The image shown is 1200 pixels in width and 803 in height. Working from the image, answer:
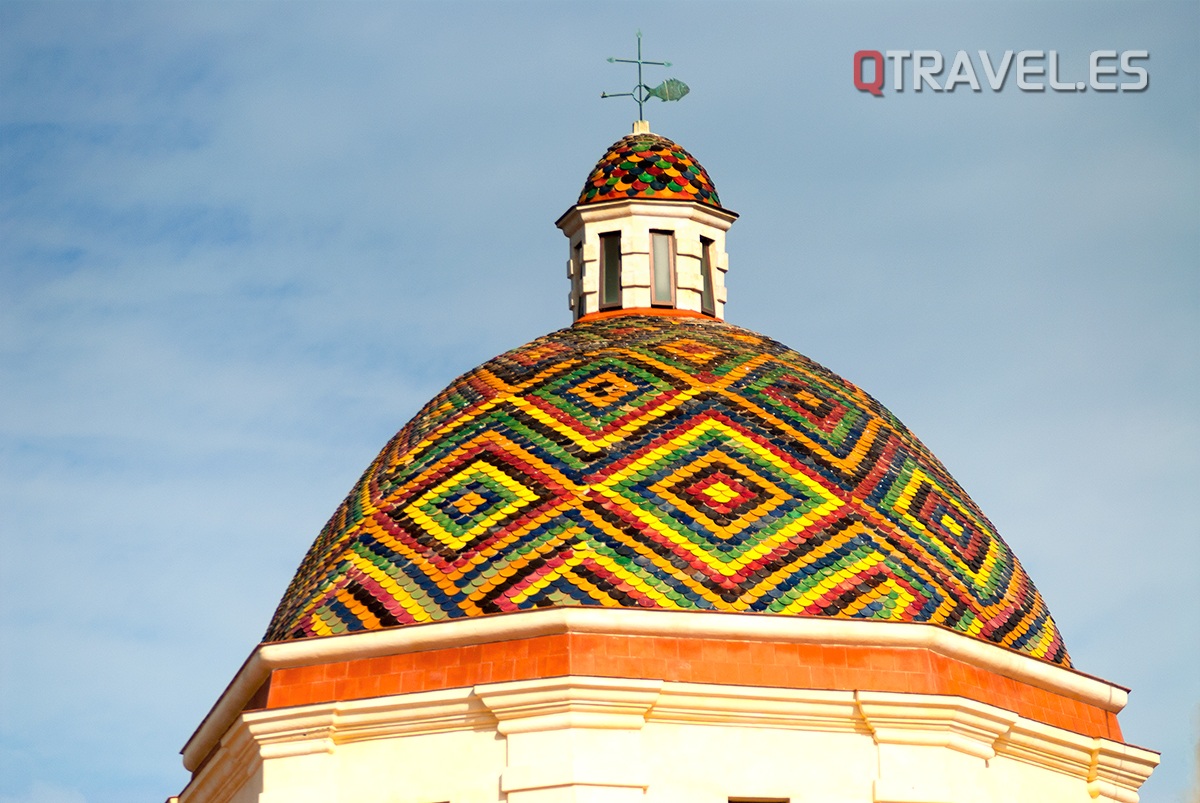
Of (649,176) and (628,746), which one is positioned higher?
(649,176)

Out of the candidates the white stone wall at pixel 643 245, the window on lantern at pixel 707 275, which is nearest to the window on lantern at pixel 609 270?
the white stone wall at pixel 643 245

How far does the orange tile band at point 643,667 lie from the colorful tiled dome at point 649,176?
5.34 m

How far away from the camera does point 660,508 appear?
17031 mm

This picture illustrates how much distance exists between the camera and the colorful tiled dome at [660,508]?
16.7 meters

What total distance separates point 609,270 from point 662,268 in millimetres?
413

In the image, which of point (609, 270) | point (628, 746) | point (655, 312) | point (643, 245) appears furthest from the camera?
point (609, 270)

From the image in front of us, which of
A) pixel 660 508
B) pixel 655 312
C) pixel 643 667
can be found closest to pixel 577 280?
pixel 655 312

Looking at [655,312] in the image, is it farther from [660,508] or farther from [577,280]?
[660,508]

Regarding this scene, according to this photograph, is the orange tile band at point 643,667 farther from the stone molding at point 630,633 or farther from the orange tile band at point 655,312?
the orange tile band at point 655,312

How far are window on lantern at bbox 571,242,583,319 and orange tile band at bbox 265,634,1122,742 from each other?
4.98 m

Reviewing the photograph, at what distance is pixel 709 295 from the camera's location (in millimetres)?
20688

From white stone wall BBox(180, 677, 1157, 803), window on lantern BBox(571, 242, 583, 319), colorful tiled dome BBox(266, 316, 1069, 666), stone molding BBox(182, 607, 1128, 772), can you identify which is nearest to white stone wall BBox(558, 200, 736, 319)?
window on lantern BBox(571, 242, 583, 319)

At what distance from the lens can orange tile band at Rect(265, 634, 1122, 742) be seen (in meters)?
16.0

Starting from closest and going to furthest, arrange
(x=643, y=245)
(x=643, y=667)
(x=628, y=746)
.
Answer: (x=628, y=746)
(x=643, y=667)
(x=643, y=245)
